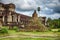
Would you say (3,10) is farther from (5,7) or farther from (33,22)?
(33,22)

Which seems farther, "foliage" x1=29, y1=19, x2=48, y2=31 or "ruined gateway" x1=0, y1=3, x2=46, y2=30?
"ruined gateway" x1=0, y1=3, x2=46, y2=30

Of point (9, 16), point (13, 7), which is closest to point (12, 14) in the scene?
point (9, 16)

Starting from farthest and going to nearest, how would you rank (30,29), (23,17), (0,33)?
(23,17) → (30,29) → (0,33)

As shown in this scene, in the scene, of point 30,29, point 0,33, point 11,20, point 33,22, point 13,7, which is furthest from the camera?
point 13,7

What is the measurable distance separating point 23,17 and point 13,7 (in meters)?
10.2

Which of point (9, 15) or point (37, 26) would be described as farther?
point (9, 15)

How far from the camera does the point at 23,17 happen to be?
112m

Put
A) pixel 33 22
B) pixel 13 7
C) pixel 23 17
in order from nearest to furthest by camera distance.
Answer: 1. pixel 33 22
2. pixel 13 7
3. pixel 23 17

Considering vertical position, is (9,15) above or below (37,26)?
above

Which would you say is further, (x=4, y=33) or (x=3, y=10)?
(x=3, y=10)

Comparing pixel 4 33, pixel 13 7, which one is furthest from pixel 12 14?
pixel 4 33

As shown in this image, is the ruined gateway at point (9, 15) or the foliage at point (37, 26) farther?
the ruined gateway at point (9, 15)

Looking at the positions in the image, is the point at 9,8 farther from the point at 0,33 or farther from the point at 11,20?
the point at 0,33

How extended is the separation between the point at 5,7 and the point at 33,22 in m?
51.5
